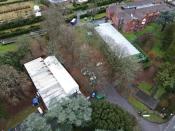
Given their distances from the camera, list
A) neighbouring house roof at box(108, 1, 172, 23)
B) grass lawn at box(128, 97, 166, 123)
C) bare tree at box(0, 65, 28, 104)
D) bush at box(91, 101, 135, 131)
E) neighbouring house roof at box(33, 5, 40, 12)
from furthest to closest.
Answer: neighbouring house roof at box(33, 5, 40, 12) < neighbouring house roof at box(108, 1, 172, 23) < grass lawn at box(128, 97, 166, 123) < bare tree at box(0, 65, 28, 104) < bush at box(91, 101, 135, 131)

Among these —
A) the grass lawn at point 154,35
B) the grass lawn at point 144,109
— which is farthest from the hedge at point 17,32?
the grass lawn at point 144,109

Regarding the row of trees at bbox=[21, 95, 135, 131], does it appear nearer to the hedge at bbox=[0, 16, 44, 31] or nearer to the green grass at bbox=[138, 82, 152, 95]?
the green grass at bbox=[138, 82, 152, 95]

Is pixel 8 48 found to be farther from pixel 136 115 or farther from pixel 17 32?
pixel 136 115

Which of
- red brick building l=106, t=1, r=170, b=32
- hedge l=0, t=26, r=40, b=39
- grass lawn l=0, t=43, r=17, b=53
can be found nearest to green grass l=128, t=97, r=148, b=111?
red brick building l=106, t=1, r=170, b=32

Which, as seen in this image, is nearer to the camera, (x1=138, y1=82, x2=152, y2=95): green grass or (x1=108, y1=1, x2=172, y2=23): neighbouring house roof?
(x1=138, y1=82, x2=152, y2=95): green grass

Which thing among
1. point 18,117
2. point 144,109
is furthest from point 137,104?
point 18,117

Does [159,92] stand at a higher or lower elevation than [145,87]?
lower
